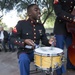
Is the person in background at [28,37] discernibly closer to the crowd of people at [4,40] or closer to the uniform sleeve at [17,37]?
the uniform sleeve at [17,37]

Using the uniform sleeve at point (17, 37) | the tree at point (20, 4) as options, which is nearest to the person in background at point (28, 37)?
the uniform sleeve at point (17, 37)

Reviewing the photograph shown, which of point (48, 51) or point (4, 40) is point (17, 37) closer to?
point (48, 51)

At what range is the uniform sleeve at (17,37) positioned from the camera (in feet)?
10.4

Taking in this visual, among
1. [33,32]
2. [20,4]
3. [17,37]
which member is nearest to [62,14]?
[33,32]

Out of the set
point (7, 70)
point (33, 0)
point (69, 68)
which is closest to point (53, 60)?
point (69, 68)

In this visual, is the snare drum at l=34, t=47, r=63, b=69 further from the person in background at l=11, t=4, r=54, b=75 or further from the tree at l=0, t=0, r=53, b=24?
the tree at l=0, t=0, r=53, b=24

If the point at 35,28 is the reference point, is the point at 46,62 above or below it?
below

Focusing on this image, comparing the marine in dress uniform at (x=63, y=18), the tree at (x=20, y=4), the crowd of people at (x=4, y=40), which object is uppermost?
the tree at (x=20, y=4)

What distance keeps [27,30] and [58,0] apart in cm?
71

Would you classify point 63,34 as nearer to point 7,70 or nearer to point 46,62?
point 46,62

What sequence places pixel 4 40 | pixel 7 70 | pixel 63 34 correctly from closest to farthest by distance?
1. pixel 63 34
2. pixel 7 70
3. pixel 4 40

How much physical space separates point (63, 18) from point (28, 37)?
2.10 ft

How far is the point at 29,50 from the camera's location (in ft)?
11.0

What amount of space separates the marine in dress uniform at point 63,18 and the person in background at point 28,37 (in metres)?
0.32
